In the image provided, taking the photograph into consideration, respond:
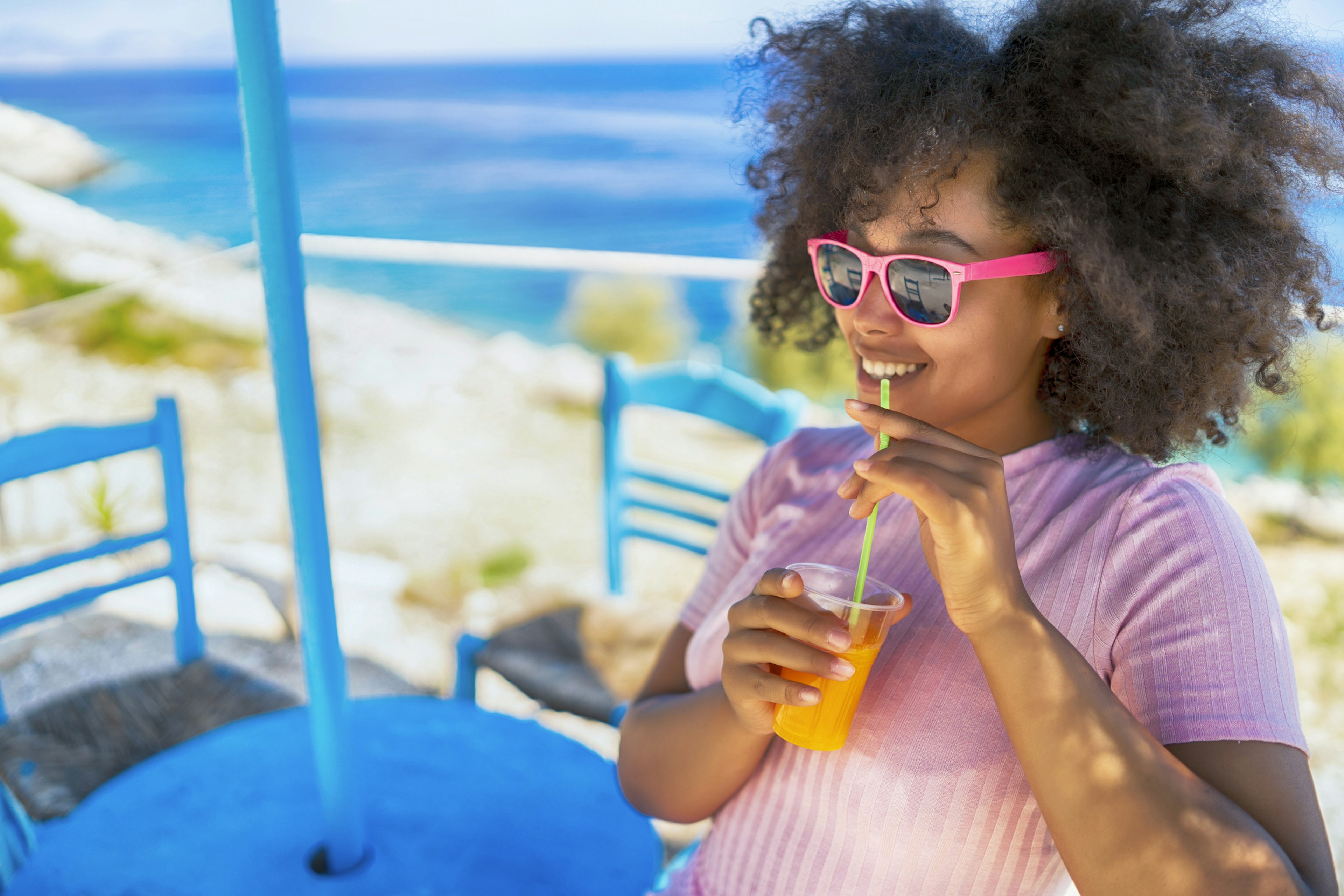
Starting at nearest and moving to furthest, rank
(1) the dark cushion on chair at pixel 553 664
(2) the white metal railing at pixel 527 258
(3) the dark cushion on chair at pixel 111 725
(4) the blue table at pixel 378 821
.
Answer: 1. (4) the blue table at pixel 378 821
2. (3) the dark cushion on chair at pixel 111 725
3. (1) the dark cushion on chair at pixel 553 664
4. (2) the white metal railing at pixel 527 258

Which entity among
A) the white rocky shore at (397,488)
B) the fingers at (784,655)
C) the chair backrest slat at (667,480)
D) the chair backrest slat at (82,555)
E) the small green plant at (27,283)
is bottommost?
the white rocky shore at (397,488)

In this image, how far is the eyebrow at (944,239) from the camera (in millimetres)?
1061

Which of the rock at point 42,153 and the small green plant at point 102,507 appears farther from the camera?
the rock at point 42,153

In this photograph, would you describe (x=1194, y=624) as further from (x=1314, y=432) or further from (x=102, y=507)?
(x=102, y=507)

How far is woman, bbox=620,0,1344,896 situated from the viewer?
85 centimetres

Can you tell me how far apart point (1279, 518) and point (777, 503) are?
16.6 feet

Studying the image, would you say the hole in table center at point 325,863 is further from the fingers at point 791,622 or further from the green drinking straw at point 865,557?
the green drinking straw at point 865,557

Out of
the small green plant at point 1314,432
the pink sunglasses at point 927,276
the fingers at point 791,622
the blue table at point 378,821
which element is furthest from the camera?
the small green plant at point 1314,432

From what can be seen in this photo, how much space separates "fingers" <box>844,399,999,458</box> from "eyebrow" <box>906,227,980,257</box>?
28 centimetres

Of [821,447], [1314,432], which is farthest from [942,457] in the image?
[1314,432]

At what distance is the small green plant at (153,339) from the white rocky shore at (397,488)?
16cm

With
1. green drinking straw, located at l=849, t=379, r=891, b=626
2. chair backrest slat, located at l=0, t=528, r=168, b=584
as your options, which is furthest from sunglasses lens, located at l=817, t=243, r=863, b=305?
chair backrest slat, located at l=0, t=528, r=168, b=584

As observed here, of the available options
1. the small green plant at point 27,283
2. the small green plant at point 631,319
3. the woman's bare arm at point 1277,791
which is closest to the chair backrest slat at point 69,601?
the woman's bare arm at point 1277,791

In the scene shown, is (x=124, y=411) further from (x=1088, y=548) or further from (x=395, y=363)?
(x=1088, y=548)
